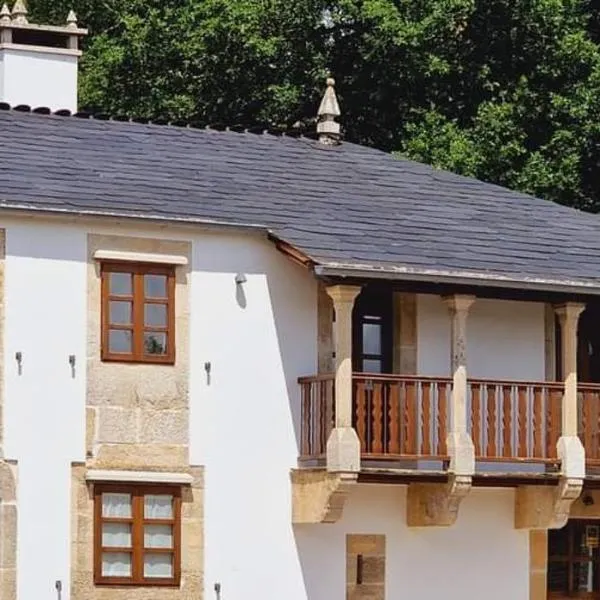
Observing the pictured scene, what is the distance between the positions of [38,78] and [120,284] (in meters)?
5.19

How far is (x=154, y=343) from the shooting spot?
37375 mm

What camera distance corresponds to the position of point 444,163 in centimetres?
5050

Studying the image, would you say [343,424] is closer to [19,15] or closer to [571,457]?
[571,457]

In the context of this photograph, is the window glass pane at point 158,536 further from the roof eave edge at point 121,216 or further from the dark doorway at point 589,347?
the dark doorway at point 589,347

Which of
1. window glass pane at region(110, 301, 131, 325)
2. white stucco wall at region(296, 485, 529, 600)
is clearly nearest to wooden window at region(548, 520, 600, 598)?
white stucco wall at region(296, 485, 529, 600)

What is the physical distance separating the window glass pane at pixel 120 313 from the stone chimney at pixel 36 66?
5041 mm

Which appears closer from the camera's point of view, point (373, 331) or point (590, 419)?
point (373, 331)

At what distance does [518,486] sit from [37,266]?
21.7 ft

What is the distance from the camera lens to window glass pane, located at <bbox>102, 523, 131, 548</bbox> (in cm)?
3678

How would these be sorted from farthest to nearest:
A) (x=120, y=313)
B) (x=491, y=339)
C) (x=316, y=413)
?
1. (x=491, y=339)
2. (x=316, y=413)
3. (x=120, y=313)

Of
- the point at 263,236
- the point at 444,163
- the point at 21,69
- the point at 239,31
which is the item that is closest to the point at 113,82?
the point at 239,31

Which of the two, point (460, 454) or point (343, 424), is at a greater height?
point (343, 424)

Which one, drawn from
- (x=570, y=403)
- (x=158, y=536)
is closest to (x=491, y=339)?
(x=570, y=403)

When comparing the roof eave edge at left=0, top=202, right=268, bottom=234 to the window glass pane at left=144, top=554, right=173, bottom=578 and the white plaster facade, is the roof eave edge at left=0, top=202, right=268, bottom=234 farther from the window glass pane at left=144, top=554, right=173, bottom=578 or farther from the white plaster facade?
the window glass pane at left=144, top=554, right=173, bottom=578
